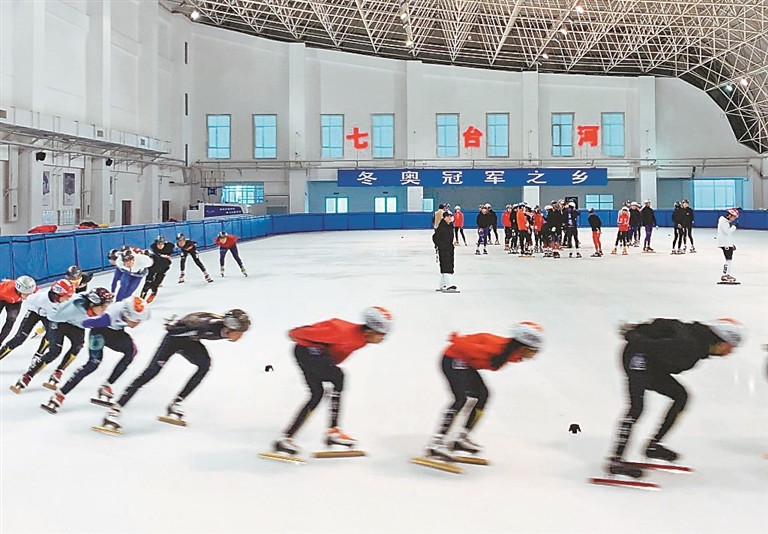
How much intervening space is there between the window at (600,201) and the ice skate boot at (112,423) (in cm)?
4385

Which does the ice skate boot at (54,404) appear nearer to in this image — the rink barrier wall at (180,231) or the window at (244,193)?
the rink barrier wall at (180,231)

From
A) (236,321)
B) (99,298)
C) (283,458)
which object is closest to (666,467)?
(283,458)

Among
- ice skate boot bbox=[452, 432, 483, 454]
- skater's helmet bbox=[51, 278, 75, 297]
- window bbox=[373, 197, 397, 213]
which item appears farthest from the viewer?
window bbox=[373, 197, 397, 213]

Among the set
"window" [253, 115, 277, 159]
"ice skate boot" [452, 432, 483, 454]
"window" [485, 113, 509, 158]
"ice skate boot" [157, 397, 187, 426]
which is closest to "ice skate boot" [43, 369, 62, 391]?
"ice skate boot" [157, 397, 187, 426]

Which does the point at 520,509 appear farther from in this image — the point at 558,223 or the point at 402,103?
the point at 402,103

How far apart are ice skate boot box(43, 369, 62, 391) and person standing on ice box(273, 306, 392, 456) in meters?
2.65

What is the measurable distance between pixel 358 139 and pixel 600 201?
1572cm

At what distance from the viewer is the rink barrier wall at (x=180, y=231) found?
1455 cm

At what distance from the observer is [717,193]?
1784 inches

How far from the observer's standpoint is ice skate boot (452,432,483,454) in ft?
15.6

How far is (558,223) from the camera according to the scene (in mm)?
21891

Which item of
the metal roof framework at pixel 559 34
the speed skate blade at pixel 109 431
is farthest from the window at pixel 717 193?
the speed skate blade at pixel 109 431

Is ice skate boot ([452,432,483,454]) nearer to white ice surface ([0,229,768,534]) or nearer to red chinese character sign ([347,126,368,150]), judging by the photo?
white ice surface ([0,229,768,534])

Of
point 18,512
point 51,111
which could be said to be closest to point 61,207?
point 51,111
